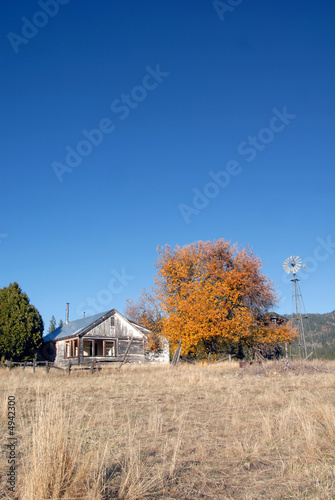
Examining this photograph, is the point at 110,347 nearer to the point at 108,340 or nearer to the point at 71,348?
the point at 108,340

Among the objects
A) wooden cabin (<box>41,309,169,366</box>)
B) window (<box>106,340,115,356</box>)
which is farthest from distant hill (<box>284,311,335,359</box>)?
wooden cabin (<box>41,309,169,366</box>)

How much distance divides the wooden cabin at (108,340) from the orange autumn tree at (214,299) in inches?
164

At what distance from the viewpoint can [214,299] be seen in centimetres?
2859

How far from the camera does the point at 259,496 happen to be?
13.3 ft

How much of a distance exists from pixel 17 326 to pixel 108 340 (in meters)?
8.09

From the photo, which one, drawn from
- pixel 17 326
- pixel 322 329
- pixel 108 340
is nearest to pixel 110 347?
pixel 108 340

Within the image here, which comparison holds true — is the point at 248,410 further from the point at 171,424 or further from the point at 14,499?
the point at 14,499

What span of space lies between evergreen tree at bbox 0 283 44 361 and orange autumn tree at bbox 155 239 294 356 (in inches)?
422

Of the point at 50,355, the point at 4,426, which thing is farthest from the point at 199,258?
the point at 4,426

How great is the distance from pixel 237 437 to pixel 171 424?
64.6 inches

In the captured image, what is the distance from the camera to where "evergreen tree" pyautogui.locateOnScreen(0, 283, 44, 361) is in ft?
95.5

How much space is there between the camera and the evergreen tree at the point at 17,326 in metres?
29.1

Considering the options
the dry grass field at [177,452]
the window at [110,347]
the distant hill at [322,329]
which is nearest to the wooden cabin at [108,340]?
the window at [110,347]

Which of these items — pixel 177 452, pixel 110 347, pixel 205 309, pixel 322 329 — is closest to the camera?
pixel 177 452
